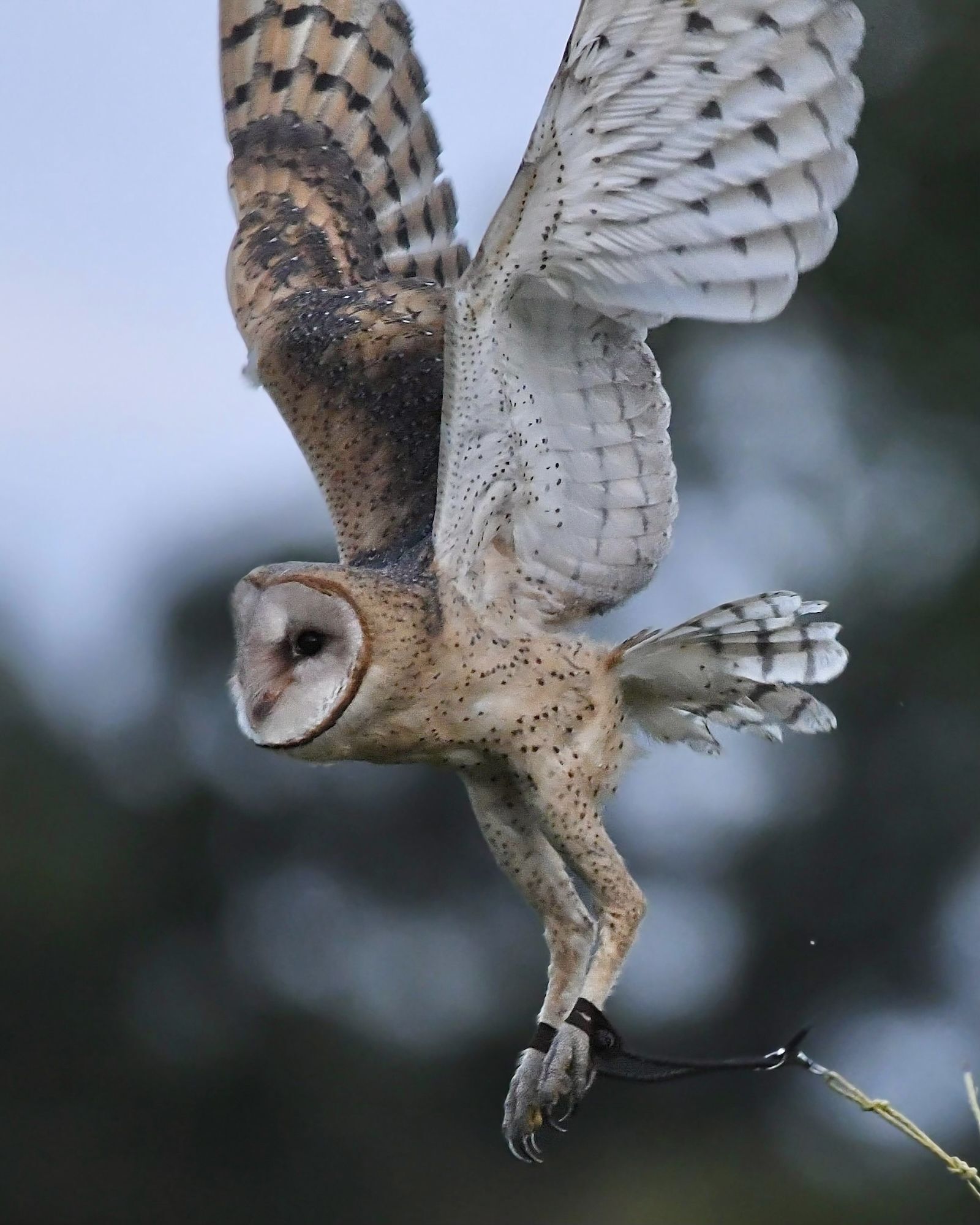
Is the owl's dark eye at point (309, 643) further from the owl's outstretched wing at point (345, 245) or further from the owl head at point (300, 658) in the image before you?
the owl's outstretched wing at point (345, 245)

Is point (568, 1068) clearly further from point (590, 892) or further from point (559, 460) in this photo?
point (559, 460)

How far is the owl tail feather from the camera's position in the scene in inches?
135

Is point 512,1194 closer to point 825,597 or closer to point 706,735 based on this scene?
point 825,597

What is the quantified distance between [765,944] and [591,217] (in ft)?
37.2

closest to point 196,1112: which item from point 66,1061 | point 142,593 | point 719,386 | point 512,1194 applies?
point 66,1061

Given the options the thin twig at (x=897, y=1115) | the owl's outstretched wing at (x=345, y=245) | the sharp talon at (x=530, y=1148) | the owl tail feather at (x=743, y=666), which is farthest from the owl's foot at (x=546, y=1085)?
the owl's outstretched wing at (x=345, y=245)

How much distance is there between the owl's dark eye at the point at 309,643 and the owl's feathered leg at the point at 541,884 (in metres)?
0.42

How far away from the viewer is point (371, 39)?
13.6 feet

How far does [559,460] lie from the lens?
3.37 metres

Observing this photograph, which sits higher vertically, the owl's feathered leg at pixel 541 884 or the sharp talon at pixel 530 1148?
the owl's feathered leg at pixel 541 884

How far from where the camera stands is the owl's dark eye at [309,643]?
3119 millimetres

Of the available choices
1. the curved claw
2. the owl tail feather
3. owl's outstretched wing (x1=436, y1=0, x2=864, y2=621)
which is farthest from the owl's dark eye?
the curved claw

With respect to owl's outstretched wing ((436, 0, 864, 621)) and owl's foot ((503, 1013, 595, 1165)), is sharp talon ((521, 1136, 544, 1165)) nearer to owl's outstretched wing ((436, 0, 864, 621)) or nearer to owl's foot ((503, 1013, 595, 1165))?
owl's foot ((503, 1013, 595, 1165))

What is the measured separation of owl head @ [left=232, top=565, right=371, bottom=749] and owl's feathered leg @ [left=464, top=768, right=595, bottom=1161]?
15.6 inches
